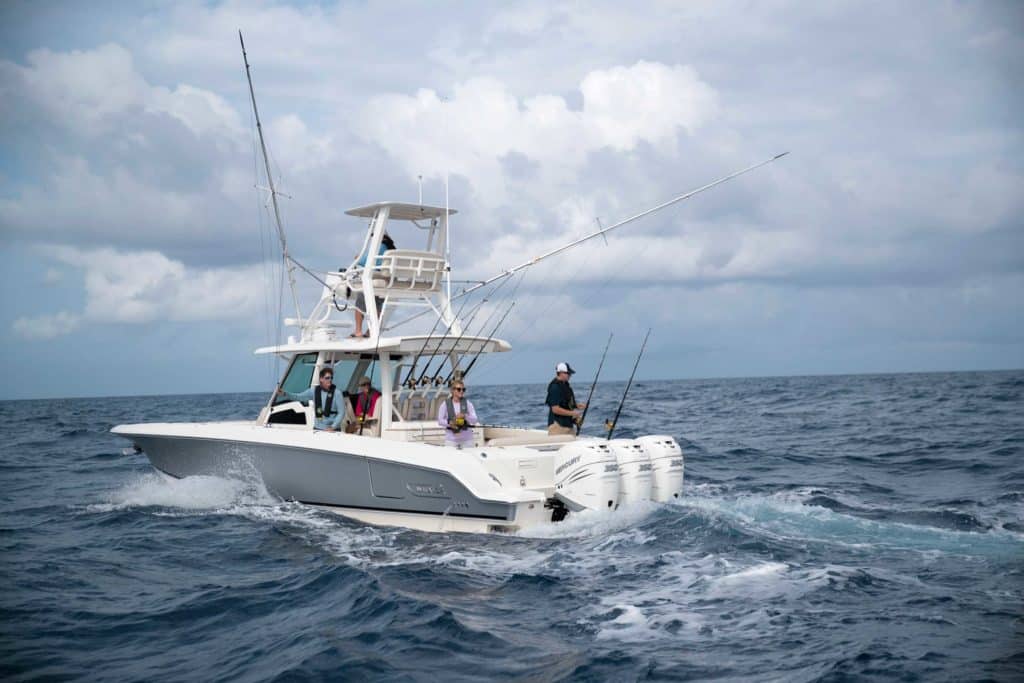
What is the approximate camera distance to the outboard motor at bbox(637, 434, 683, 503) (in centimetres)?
987

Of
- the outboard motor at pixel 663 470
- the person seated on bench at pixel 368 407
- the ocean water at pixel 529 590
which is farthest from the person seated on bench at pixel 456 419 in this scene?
the outboard motor at pixel 663 470

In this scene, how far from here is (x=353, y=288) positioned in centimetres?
1160

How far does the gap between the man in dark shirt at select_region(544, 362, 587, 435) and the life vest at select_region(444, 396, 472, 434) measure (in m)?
1.12

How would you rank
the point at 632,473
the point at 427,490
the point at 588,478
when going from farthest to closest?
the point at 427,490, the point at 632,473, the point at 588,478

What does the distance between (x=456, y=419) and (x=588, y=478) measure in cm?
186

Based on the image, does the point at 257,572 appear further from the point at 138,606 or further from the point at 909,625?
the point at 909,625

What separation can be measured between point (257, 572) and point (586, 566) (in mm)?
3016

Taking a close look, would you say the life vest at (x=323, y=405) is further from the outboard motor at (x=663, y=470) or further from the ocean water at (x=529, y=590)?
the outboard motor at (x=663, y=470)

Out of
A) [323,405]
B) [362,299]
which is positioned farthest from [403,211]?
[323,405]

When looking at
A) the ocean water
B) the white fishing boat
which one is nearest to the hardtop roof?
the white fishing boat

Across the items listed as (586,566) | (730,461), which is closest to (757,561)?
(586,566)

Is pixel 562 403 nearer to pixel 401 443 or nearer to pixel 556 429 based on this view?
pixel 556 429

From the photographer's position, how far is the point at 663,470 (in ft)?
32.4

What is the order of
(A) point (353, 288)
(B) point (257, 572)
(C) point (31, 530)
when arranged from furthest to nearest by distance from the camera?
(A) point (353, 288)
(C) point (31, 530)
(B) point (257, 572)
